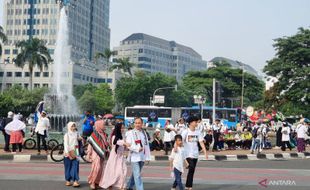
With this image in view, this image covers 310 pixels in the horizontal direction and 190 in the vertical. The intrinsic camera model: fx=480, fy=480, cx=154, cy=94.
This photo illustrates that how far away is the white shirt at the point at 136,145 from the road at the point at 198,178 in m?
1.75

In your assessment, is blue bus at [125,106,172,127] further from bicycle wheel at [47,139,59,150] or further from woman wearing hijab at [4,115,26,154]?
woman wearing hijab at [4,115,26,154]

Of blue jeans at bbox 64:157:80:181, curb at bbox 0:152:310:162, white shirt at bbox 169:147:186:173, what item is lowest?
curb at bbox 0:152:310:162

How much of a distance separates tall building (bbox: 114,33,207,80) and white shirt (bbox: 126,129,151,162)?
147226mm

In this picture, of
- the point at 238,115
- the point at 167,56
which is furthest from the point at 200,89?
the point at 167,56

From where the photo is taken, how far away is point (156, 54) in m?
164

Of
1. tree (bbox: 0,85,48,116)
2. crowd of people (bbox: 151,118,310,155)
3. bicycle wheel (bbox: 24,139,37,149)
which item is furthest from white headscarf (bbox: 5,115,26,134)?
tree (bbox: 0,85,48,116)

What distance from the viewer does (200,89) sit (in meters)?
83.1

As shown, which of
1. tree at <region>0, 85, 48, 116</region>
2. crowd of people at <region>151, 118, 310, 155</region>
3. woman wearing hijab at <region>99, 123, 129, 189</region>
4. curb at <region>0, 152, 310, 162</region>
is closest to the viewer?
woman wearing hijab at <region>99, 123, 129, 189</region>

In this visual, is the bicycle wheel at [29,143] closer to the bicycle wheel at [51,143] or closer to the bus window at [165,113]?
the bicycle wheel at [51,143]

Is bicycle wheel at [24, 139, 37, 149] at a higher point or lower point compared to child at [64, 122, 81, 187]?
lower

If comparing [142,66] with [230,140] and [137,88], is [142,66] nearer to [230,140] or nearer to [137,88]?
[137,88]

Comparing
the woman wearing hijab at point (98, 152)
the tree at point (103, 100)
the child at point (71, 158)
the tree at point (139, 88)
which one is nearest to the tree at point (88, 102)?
the tree at point (103, 100)

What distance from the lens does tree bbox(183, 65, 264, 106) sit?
82.2 m

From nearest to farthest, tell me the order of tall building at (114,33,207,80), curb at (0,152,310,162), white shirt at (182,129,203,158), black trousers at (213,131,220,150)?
white shirt at (182,129,203,158)
curb at (0,152,310,162)
black trousers at (213,131,220,150)
tall building at (114,33,207,80)
